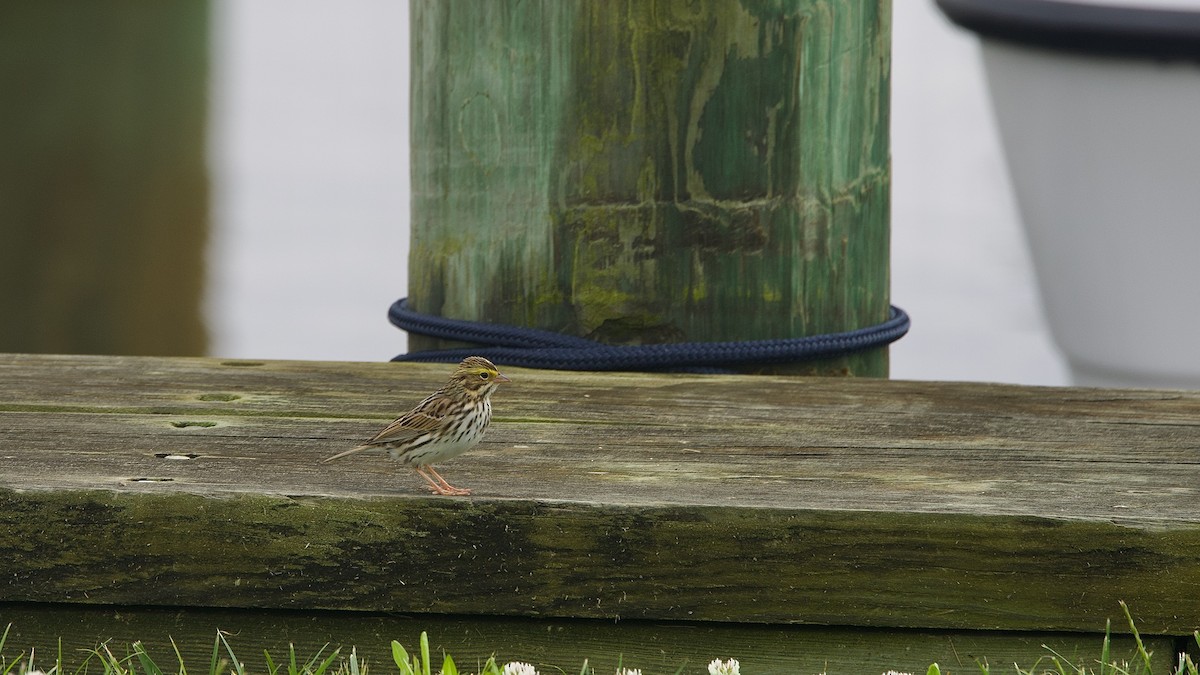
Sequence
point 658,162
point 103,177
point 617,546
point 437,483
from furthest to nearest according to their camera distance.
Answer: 1. point 103,177
2. point 658,162
3. point 437,483
4. point 617,546

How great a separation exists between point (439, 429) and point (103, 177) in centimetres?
1566

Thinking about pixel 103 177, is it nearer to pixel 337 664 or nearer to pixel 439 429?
pixel 439 429

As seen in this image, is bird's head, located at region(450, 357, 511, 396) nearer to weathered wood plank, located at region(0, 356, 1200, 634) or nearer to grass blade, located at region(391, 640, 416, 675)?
weathered wood plank, located at region(0, 356, 1200, 634)

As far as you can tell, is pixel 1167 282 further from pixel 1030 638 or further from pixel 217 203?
pixel 217 203

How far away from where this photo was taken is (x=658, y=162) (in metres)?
3.18

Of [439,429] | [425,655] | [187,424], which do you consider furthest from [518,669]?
[187,424]

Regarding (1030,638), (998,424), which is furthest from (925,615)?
(998,424)

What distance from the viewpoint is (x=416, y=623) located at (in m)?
2.26

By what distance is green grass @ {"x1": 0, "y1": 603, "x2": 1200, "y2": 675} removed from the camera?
2.12m

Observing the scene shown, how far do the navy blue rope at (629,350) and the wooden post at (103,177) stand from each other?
8.42 m

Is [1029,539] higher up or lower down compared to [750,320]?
lower down

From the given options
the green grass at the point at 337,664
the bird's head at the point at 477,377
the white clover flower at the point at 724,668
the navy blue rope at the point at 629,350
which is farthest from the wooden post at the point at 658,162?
the white clover flower at the point at 724,668

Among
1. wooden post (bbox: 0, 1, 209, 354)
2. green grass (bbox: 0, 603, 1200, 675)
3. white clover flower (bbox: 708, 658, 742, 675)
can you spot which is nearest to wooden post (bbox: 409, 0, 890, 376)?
green grass (bbox: 0, 603, 1200, 675)

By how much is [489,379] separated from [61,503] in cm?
69
